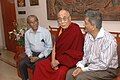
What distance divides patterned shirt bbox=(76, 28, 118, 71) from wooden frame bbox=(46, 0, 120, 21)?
2.33 ft

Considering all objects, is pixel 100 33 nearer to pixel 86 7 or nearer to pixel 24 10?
pixel 86 7

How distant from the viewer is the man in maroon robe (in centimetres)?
262

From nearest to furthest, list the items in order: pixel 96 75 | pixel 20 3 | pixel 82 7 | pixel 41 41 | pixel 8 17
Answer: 1. pixel 96 75
2. pixel 41 41
3. pixel 82 7
4. pixel 20 3
5. pixel 8 17

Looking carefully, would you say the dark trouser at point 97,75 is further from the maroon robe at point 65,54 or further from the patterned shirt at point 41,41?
the patterned shirt at point 41,41

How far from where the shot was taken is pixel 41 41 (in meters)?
3.21

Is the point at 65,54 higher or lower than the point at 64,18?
lower

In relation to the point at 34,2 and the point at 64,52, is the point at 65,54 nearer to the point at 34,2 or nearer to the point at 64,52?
the point at 64,52

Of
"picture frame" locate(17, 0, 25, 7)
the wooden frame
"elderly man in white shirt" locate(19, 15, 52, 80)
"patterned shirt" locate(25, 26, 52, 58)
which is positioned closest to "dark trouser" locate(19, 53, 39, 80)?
"elderly man in white shirt" locate(19, 15, 52, 80)

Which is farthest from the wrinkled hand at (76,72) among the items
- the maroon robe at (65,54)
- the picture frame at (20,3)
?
the picture frame at (20,3)

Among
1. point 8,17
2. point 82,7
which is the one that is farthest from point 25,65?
point 8,17

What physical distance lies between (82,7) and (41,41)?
2.69 ft

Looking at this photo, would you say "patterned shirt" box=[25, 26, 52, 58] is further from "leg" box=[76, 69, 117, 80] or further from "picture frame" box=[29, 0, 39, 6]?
"picture frame" box=[29, 0, 39, 6]

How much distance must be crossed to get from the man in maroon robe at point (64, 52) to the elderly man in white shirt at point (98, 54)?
236 millimetres

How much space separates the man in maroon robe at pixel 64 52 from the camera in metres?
2.62
